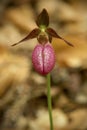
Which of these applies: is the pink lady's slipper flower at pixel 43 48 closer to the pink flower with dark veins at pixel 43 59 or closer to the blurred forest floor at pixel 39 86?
the pink flower with dark veins at pixel 43 59

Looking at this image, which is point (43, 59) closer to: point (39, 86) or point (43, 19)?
point (43, 19)

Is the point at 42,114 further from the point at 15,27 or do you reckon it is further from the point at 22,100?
the point at 15,27

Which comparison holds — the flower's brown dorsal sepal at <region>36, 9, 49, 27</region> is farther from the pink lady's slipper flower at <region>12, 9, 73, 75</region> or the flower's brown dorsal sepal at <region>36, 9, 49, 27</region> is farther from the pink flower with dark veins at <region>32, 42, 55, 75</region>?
the pink flower with dark veins at <region>32, 42, 55, 75</region>

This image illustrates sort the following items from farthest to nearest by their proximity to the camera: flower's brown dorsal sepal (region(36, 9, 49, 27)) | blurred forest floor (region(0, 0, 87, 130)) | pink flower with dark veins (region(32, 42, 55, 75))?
blurred forest floor (region(0, 0, 87, 130)) → flower's brown dorsal sepal (region(36, 9, 49, 27)) → pink flower with dark veins (region(32, 42, 55, 75))

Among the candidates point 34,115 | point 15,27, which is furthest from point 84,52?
point 15,27

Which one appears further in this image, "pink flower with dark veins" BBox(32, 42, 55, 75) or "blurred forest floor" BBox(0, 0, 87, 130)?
"blurred forest floor" BBox(0, 0, 87, 130)

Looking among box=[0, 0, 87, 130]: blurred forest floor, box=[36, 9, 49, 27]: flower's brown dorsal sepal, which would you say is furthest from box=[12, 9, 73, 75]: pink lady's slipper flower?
box=[0, 0, 87, 130]: blurred forest floor

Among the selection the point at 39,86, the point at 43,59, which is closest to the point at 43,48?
the point at 43,59

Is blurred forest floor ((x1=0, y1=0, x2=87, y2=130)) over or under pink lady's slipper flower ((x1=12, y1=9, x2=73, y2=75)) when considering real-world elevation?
under
